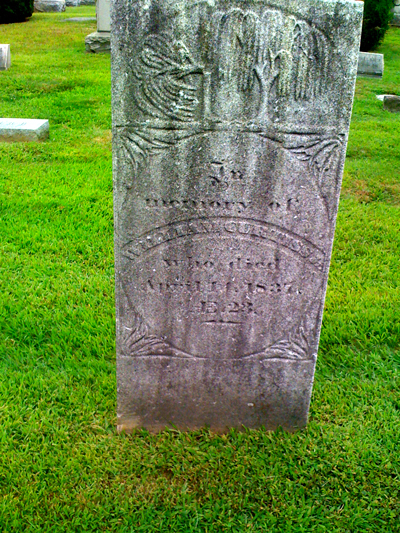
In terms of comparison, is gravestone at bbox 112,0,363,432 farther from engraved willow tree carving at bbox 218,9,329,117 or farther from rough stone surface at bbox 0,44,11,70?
rough stone surface at bbox 0,44,11,70

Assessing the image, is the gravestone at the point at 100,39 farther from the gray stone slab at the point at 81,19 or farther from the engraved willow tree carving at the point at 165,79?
the engraved willow tree carving at the point at 165,79

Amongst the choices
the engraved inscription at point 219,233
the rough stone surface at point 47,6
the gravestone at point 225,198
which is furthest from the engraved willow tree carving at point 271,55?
the rough stone surface at point 47,6

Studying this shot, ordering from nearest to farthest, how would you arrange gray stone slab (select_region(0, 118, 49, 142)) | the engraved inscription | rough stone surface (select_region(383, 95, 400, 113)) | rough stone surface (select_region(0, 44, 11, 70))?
the engraved inscription → gray stone slab (select_region(0, 118, 49, 142)) → rough stone surface (select_region(383, 95, 400, 113)) → rough stone surface (select_region(0, 44, 11, 70))

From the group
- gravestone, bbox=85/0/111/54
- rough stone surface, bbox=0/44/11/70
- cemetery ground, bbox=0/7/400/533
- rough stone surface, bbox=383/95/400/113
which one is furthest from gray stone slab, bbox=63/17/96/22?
cemetery ground, bbox=0/7/400/533

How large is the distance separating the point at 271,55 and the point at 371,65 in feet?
30.1

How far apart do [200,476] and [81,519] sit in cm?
53

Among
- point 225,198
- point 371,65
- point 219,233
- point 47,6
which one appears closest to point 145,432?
point 219,233

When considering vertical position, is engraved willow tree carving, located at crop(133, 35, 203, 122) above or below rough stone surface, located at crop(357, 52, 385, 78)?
above

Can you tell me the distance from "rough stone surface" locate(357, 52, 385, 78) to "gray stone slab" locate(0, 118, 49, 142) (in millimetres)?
6571

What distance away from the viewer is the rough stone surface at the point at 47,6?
1719 cm

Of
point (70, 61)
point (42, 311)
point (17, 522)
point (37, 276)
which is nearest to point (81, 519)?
point (17, 522)

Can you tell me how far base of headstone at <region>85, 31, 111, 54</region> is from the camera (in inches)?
422

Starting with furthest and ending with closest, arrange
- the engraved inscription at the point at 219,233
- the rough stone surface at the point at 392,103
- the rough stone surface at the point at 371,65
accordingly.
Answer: the rough stone surface at the point at 371,65
the rough stone surface at the point at 392,103
the engraved inscription at the point at 219,233

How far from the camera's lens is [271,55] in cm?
189
